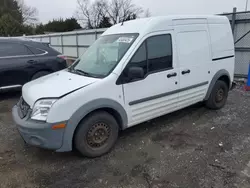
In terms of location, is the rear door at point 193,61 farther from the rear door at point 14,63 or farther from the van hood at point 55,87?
the rear door at point 14,63

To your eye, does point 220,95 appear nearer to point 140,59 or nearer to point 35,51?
point 140,59

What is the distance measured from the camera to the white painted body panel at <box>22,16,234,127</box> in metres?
2.81

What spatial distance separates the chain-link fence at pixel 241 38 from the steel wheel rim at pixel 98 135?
6.44 metres

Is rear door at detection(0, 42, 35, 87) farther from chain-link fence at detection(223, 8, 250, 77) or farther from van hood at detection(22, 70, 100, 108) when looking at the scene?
chain-link fence at detection(223, 8, 250, 77)

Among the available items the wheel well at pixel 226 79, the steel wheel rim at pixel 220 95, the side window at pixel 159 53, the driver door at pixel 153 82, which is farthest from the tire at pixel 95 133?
the wheel well at pixel 226 79

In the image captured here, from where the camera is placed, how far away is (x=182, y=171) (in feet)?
9.07

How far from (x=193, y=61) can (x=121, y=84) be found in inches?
68.5

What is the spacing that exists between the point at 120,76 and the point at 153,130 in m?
1.50

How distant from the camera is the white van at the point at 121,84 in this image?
8.89 feet

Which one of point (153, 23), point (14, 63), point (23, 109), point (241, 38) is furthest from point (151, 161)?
point (241, 38)

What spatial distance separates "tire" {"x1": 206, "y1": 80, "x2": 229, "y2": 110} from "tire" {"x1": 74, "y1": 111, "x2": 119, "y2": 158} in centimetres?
267

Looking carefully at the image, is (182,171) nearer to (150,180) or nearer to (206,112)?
(150,180)

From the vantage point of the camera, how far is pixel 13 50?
5.90 meters

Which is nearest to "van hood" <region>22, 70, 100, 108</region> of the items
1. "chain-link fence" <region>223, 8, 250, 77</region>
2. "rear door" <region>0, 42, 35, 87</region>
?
"rear door" <region>0, 42, 35, 87</region>
